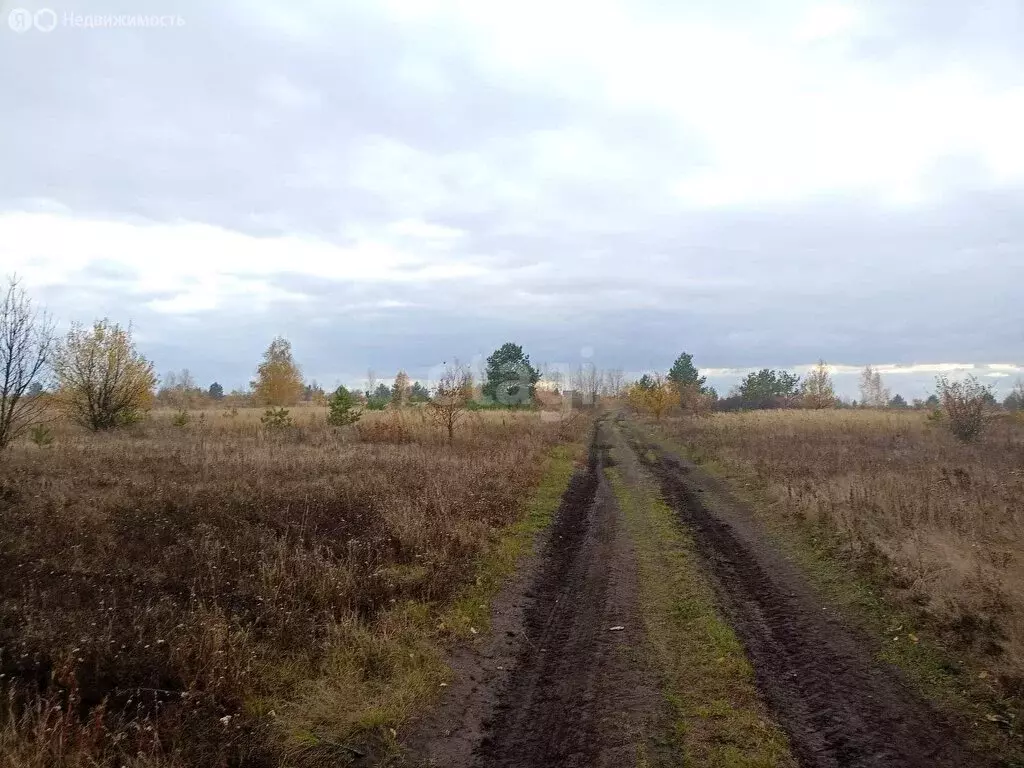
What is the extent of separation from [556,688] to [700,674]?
138 centimetres

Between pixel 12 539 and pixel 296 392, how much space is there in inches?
1901

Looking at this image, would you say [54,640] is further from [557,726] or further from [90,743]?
[557,726]

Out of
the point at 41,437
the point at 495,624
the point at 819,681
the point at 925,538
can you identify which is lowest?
the point at 495,624

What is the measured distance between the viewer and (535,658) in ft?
19.5

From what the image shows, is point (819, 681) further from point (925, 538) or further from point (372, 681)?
point (925, 538)

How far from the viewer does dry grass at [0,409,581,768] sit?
14.0ft

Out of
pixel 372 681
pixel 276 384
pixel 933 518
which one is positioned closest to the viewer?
pixel 372 681

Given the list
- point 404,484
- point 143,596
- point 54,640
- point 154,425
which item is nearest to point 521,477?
point 404,484

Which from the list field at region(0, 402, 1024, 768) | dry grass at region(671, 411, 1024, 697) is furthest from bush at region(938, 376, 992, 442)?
field at region(0, 402, 1024, 768)

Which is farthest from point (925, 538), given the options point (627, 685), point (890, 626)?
point (627, 685)

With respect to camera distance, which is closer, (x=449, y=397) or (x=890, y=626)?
(x=890, y=626)

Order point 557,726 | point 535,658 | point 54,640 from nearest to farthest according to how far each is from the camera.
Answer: point 557,726 → point 54,640 → point 535,658

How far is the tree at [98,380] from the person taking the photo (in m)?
22.9

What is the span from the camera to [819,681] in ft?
17.3
